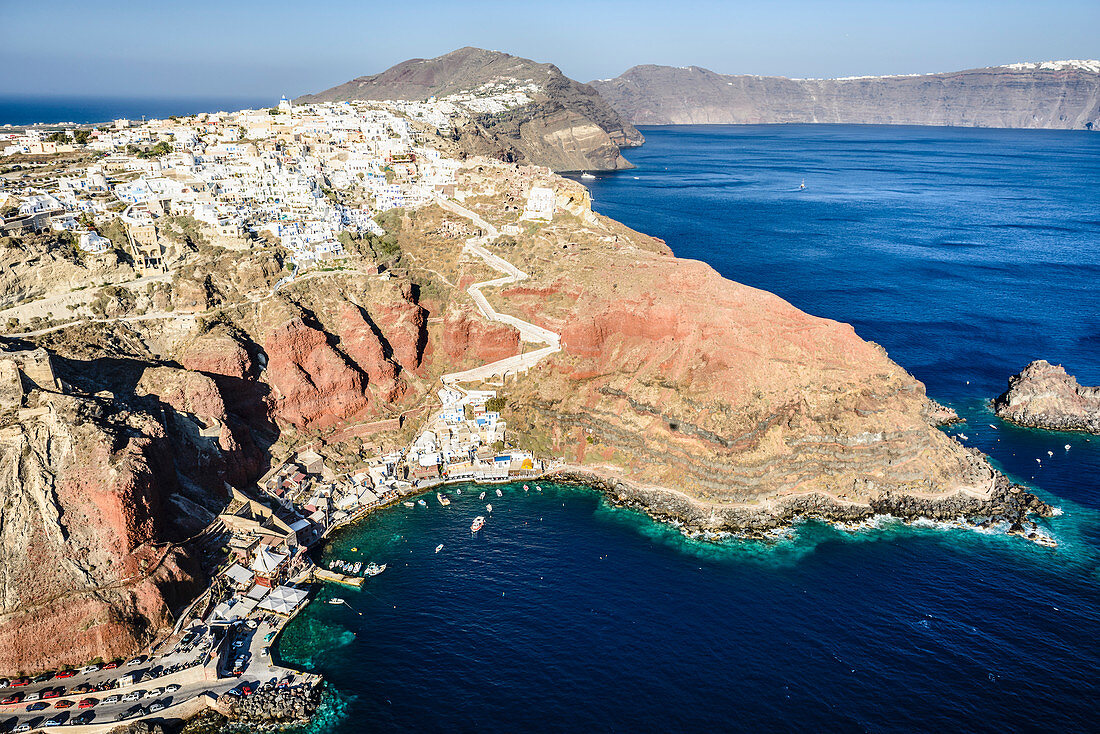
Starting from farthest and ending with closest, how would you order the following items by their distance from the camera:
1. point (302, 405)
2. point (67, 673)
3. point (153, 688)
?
point (302, 405) < point (67, 673) < point (153, 688)

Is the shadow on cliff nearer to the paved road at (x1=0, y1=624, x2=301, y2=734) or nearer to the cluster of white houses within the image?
the paved road at (x1=0, y1=624, x2=301, y2=734)

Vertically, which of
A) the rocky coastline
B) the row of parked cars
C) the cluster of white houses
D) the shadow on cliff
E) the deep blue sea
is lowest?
the deep blue sea

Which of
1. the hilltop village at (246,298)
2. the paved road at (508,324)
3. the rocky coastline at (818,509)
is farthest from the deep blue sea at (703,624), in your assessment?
the paved road at (508,324)

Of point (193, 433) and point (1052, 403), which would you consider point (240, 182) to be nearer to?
point (193, 433)

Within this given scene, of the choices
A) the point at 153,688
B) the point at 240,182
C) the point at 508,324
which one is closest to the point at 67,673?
the point at 153,688

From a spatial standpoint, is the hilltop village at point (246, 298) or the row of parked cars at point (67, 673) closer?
the row of parked cars at point (67, 673)

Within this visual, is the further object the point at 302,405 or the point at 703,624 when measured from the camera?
the point at 302,405

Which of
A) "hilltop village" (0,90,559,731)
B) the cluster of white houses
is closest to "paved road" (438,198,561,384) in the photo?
"hilltop village" (0,90,559,731)

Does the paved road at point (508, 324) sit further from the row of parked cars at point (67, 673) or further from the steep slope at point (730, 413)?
the row of parked cars at point (67, 673)
